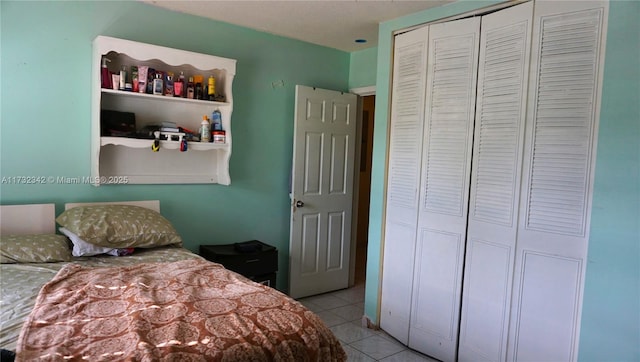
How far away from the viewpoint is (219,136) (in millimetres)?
3266

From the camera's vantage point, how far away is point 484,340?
2627mm

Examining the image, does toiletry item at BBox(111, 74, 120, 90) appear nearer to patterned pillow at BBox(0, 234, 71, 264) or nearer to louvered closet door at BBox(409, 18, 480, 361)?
patterned pillow at BBox(0, 234, 71, 264)

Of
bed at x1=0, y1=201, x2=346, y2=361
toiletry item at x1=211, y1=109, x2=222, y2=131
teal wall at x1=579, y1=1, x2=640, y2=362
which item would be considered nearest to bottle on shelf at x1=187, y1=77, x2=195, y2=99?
toiletry item at x1=211, y1=109, x2=222, y2=131

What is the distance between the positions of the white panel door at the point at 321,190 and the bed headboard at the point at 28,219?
6.38 ft

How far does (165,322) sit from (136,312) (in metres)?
0.14

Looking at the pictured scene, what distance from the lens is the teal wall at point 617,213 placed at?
79.4 inches

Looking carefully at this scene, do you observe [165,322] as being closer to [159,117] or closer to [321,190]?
[159,117]

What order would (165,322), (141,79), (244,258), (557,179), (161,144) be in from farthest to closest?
(244,258), (161,144), (141,79), (557,179), (165,322)

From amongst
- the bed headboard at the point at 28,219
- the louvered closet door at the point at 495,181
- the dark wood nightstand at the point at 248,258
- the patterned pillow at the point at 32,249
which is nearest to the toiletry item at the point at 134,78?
the bed headboard at the point at 28,219

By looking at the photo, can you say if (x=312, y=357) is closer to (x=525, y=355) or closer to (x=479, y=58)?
(x=525, y=355)

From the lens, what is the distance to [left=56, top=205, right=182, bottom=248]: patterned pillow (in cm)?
250

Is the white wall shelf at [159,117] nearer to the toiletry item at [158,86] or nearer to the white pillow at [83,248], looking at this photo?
the toiletry item at [158,86]

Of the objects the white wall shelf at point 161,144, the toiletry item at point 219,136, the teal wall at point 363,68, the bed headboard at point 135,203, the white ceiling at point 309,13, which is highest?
the white ceiling at point 309,13

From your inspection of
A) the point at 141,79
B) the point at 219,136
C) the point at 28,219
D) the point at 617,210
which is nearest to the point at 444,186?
the point at 617,210
